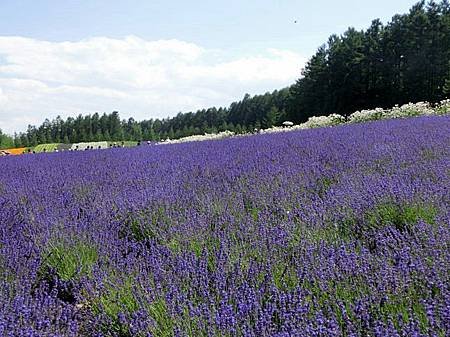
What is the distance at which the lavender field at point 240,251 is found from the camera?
166cm

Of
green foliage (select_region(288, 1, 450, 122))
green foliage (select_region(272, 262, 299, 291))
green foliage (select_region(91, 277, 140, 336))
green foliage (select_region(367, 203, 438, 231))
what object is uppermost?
green foliage (select_region(288, 1, 450, 122))

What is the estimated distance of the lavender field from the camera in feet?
5.44

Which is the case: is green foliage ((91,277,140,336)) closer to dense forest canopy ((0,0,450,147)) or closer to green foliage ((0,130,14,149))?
→ dense forest canopy ((0,0,450,147))

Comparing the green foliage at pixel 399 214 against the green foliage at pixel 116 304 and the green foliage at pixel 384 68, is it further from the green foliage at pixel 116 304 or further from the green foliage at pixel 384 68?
the green foliage at pixel 384 68

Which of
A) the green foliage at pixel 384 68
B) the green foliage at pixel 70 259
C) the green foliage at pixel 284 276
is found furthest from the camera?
the green foliage at pixel 384 68

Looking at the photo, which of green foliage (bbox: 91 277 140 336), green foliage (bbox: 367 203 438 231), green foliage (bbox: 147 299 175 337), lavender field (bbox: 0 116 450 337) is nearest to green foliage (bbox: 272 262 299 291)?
lavender field (bbox: 0 116 450 337)

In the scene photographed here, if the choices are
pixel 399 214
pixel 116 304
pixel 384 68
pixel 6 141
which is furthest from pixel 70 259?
pixel 6 141

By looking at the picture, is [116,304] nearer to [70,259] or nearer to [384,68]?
[70,259]

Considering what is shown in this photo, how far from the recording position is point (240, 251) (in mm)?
2252

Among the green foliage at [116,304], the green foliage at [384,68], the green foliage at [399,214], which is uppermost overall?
the green foliage at [384,68]

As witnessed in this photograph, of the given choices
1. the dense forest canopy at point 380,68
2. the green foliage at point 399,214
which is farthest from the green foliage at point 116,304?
the dense forest canopy at point 380,68

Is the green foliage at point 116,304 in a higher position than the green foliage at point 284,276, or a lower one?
lower

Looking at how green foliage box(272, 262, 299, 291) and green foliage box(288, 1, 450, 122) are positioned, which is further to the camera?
green foliage box(288, 1, 450, 122)

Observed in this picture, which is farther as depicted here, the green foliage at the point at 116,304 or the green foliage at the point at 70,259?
the green foliage at the point at 70,259
